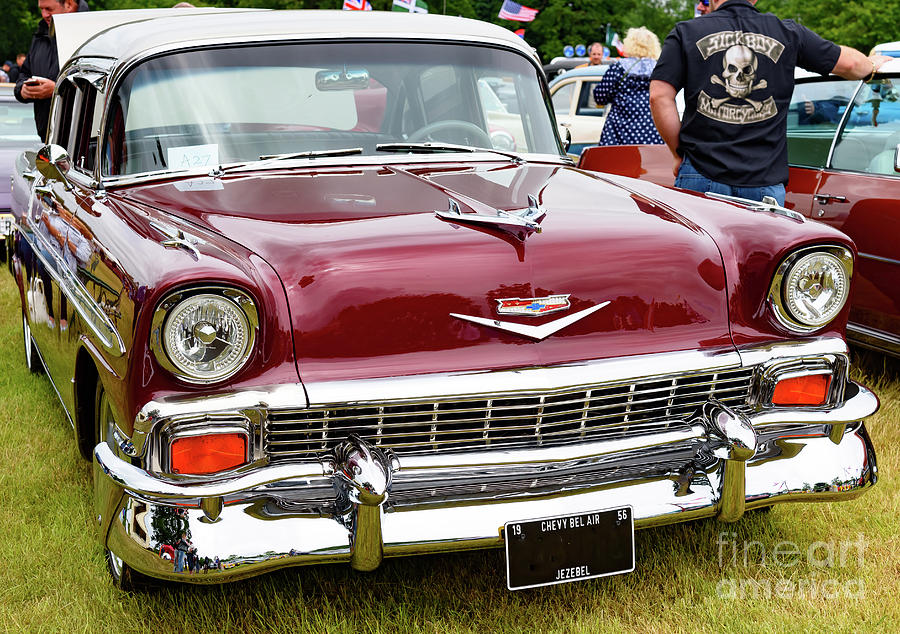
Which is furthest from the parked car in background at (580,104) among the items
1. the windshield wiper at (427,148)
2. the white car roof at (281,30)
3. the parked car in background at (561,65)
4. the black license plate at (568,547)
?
the black license plate at (568,547)

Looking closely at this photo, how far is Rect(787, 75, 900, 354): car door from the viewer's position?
4.53 meters

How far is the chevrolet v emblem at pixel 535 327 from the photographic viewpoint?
2525 millimetres

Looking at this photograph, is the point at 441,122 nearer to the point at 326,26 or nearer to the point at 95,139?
the point at 326,26

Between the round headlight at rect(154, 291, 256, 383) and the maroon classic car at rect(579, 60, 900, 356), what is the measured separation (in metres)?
2.61

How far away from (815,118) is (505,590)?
3.51 meters

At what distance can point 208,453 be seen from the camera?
237 centimetres

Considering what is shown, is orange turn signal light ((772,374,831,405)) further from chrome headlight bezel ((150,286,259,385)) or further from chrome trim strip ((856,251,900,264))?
chrome trim strip ((856,251,900,264))

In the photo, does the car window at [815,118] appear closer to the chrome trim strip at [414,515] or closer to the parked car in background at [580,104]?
the chrome trim strip at [414,515]

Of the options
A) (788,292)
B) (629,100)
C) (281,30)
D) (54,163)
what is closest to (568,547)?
(788,292)

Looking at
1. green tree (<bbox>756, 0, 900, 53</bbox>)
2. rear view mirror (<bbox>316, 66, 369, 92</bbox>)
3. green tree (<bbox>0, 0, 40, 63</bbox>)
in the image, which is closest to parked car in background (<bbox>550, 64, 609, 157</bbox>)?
rear view mirror (<bbox>316, 66, 369, 92</bbox>)

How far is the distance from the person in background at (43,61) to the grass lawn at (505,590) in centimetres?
418

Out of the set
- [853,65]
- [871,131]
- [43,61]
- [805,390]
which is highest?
[853,65]

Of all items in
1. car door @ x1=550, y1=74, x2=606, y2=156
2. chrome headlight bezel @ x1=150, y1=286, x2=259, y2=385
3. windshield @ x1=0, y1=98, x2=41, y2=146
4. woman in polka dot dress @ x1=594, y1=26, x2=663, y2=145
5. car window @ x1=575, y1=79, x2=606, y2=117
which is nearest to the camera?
chrome headlight bezel @ x1=150, y1=286, x2=259, y2=385

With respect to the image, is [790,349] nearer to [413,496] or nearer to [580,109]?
[413,496]
